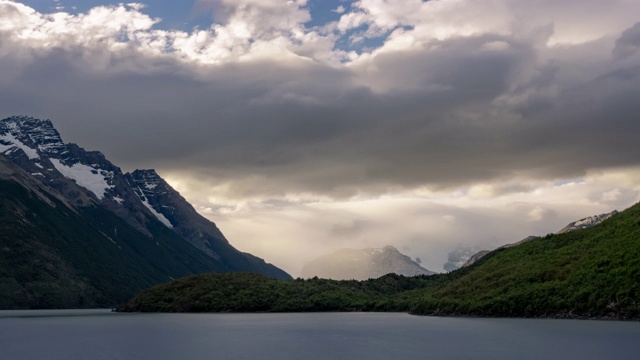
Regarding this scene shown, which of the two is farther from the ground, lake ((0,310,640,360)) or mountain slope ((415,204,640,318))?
mountain slope ((415,204,640,318))

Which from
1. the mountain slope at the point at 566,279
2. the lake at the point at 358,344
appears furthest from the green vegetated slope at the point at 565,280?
the lake at the point at 358,344

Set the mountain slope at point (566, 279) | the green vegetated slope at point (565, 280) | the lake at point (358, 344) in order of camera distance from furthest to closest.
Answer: the mountain slope at point (566, 279) < the green vegetated slope at point (565, 280) < the lake at point (358, 344)

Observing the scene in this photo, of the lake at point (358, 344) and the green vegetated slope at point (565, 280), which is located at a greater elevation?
the green vegetated slope at point (565, 280)

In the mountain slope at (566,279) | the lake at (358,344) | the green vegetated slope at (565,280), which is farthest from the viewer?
the mountain slope at (566,279)

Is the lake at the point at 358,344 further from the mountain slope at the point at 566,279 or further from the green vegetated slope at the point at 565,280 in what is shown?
the mountain slope at the point at 566,279

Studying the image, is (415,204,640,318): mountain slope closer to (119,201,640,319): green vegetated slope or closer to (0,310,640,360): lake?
(119,201,640,319): green vegetated slope

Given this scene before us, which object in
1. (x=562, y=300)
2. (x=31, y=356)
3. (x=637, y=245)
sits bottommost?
(x=31, y=356)

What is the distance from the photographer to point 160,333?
122875 mm

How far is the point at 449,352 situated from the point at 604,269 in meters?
76.0

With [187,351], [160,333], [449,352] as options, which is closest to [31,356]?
[187,351]

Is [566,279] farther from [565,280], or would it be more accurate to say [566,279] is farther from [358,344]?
[358,344]

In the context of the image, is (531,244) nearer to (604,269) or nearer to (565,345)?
(604,269)

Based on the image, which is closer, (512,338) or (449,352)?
(449,352)

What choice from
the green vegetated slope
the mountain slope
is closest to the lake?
the green vegetated slope
